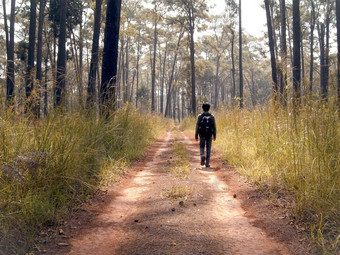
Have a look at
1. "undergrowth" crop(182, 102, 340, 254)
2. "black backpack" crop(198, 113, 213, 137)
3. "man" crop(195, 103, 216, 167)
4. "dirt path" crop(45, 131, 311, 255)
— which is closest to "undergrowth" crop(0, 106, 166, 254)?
"dirt path" crop(45, 131, 311, 255)

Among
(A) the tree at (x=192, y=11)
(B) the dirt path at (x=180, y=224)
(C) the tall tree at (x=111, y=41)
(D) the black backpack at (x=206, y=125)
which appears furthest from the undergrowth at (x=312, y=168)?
(A) the tree at (x=192, y=11)

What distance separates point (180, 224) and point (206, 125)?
14.9 feet

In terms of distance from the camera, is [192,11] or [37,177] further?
[192,11]

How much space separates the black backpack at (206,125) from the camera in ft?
25.1

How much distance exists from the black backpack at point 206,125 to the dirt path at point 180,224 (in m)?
2.59

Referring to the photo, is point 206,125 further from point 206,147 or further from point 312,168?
point 312,168

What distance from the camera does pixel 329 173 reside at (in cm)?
339

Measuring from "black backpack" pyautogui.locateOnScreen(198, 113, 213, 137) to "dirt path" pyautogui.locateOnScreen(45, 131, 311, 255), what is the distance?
259 centimetres

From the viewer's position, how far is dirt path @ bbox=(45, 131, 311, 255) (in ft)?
9.24

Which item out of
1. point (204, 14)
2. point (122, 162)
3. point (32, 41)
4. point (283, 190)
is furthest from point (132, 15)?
point (283, 190)

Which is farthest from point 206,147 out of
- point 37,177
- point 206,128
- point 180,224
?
point 37,177

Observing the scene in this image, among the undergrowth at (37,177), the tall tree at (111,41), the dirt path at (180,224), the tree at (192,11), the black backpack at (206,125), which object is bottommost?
the dirt path at (180,224)

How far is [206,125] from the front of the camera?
7660 millimetres

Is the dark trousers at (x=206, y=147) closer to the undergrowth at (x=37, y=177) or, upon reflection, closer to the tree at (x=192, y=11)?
the undergrowth at (x=37, y=177)
